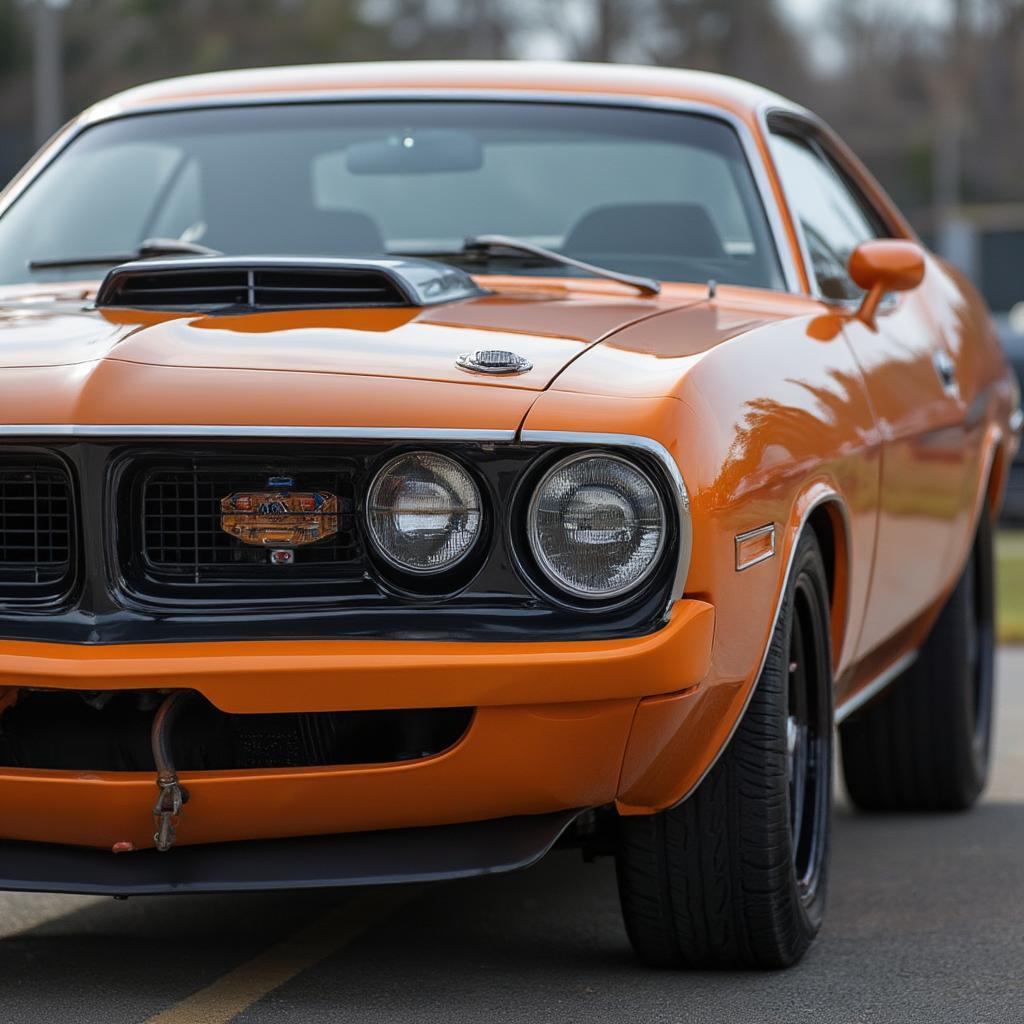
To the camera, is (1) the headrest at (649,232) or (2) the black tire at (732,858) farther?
(1) the headrest at (649,232)

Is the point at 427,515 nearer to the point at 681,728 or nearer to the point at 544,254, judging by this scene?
the point at 681,728

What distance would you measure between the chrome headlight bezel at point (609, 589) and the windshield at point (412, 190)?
146 centimetres

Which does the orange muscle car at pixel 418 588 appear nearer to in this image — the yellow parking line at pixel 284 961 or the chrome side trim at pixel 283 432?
the chrome side trim at pixel 283 432

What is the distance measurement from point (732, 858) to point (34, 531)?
4.01 ft

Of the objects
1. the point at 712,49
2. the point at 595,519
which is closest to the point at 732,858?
the point at 595,519

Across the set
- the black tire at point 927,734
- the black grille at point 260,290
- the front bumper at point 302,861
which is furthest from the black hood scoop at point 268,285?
the black tire at point 927,734

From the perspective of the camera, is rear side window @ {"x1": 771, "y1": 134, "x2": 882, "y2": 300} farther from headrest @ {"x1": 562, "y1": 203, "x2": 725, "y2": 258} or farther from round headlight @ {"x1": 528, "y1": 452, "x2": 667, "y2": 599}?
round headlight @ {"x1": 528, "y1": 452, "x2": 667, "y2": 599}

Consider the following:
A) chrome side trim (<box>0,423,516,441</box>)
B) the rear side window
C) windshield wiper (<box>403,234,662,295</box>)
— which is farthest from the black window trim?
chrome side trim (<box>0,423,516,441</box>)

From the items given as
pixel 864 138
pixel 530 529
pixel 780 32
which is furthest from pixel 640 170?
pixel 864 138

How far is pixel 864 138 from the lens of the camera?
237 ft

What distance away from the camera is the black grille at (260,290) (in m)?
3.71

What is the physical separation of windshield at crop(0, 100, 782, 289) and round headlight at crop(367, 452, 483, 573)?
143 cm

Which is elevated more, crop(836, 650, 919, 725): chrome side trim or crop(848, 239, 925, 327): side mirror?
crop(848, 239, 925, 327): side mirror

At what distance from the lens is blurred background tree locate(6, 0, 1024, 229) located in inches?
2169
